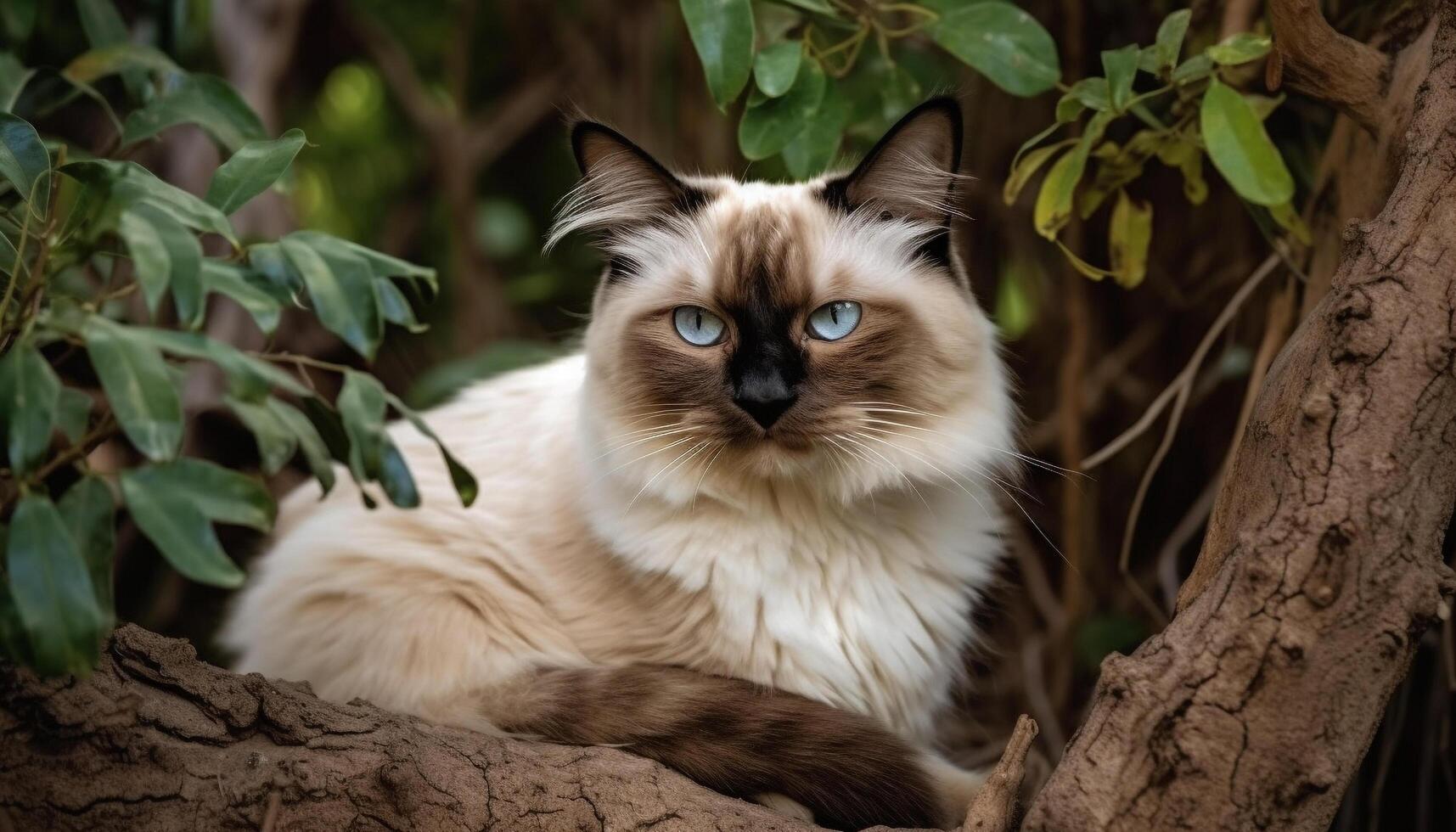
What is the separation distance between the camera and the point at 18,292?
152 centimetres

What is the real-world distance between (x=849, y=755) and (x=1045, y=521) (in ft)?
6.57

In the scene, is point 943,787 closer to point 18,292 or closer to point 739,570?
point 739,570

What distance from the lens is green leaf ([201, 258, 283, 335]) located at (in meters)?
1.36

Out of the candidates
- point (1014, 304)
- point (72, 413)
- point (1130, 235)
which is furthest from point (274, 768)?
point (1014, 304)

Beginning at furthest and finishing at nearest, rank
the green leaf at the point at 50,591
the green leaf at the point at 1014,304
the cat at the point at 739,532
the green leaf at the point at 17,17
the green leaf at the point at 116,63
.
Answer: the green leaf at the point at 1014,304 < the green leaf at the point at 17,17 < the green leaf at the point at 116,63 < the cat at the point at 739,532 < the green leaf at the point at 50,591

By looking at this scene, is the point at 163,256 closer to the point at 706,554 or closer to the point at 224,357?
the point at 224,357

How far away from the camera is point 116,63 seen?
2191 millimetres

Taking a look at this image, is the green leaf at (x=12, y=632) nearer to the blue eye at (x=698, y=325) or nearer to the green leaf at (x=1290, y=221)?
the blue eye at (x=698, y=325)

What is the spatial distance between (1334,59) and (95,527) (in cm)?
181

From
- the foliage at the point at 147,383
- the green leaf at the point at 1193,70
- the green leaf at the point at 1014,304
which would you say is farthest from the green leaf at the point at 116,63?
the green leaf at the point at 1014,304

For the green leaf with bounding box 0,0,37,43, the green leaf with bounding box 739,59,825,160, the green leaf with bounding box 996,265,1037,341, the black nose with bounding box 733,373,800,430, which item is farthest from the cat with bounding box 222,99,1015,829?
the green leaf with bounding box 996,265,1037,341

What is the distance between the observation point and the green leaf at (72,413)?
51.7 inches

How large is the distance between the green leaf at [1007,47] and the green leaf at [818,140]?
8.9 inches

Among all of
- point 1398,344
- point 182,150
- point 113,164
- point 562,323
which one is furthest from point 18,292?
point 562,323
